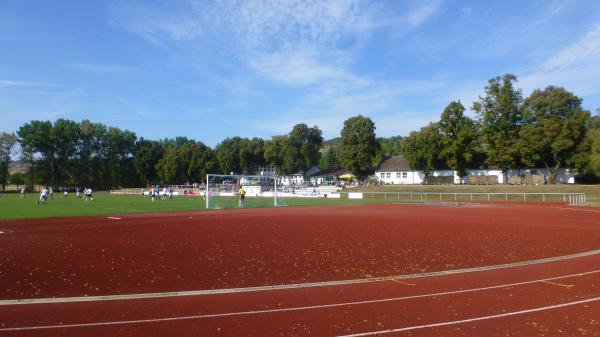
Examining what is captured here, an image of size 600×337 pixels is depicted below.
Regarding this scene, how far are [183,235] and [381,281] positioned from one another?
10968 mm

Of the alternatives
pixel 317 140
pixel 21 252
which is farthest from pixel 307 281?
pixel 317 140

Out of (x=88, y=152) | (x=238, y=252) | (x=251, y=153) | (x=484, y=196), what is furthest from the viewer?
(x=88, y=152)

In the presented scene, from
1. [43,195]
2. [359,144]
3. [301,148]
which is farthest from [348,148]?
[43,195]

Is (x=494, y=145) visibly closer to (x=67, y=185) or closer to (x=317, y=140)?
(x=317, y=140)

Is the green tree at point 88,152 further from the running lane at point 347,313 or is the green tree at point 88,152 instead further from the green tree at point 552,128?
the running lane at point 347,313

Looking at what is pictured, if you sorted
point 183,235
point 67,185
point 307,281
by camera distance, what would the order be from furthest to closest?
point 67,185 → point 183,235 → point 307,281

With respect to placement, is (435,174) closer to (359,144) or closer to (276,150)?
(359,144)

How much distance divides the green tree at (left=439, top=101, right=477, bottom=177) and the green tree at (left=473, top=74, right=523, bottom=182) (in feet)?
8.33

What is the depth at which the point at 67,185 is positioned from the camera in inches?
3900

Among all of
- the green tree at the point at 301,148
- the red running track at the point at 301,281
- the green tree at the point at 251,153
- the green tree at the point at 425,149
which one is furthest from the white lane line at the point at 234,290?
the green tree at the point at 251,153

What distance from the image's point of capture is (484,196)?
50.9m

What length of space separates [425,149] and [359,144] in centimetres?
1344

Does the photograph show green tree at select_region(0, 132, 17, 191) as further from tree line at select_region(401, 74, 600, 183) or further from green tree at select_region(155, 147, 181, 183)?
tree line at select_region(401, 74, 600, 183)

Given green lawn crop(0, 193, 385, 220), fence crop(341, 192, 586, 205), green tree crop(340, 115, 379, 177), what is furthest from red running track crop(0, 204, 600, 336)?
green tree crop(340, 115, 379, 177)
